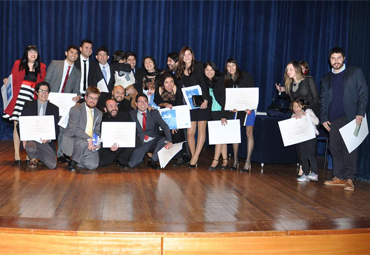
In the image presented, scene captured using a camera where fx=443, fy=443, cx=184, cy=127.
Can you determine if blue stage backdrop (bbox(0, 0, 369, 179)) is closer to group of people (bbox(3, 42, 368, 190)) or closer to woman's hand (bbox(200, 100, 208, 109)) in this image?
group of people (bbox(3, 42, 368, 190))

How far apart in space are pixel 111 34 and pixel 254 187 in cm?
492

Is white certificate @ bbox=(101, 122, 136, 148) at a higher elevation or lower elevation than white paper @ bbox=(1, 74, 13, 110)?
lower

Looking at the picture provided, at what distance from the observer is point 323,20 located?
878 cm

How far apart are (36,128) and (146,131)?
1.42 metres

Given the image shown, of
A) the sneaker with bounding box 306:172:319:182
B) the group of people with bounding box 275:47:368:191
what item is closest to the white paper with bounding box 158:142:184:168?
the group of people with bounding box 275:47:368:191

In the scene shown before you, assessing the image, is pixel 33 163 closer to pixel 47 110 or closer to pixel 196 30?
pixel 47 110

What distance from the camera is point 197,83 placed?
5.83 meters

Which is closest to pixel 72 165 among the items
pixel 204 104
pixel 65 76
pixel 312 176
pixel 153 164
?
A: pixel 153 164

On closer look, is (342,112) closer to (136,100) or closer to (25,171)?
(136,100)

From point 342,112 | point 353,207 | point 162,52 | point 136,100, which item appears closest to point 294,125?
→ point 342,112

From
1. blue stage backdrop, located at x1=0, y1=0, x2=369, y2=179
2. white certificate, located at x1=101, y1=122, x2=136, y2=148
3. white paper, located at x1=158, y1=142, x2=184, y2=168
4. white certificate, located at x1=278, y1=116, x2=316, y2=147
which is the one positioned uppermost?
blue stage backdrop, located at x1=0, y1=0, x2=369, y2=179

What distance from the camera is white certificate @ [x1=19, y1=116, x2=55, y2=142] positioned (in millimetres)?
5473

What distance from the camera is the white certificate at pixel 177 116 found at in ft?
19.2

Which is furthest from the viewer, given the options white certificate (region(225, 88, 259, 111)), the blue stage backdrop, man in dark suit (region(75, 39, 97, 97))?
the blue stage backdrop
